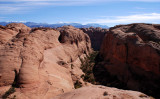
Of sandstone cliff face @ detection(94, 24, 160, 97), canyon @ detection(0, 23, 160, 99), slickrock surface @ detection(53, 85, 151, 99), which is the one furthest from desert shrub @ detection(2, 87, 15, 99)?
sandstone cliff face @ detection(94, 24, 160, 97)

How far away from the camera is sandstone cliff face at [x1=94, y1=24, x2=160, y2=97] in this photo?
68.9 feet

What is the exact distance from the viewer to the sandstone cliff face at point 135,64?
21.0 meters

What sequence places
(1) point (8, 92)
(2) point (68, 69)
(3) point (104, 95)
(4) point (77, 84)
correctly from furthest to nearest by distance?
(2) point (68, 69)
(4) point (77, 84)
(1) point (8, 92)
(3) point (104, 95)

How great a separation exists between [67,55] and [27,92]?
17815 mm

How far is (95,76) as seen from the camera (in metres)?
29.2

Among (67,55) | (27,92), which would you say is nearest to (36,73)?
(27,92)

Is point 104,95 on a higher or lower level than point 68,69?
higher

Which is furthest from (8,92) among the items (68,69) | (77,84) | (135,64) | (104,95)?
(135,64)

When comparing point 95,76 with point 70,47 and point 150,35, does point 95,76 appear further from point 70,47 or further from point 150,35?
point 150,35

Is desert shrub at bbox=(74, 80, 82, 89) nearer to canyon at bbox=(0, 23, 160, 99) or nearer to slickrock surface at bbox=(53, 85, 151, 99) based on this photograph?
Result: canyon at bbox=(0, 23, 160, 99)

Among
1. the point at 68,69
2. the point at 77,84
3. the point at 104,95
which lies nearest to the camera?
the point at 104,95

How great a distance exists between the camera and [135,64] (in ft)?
78.0

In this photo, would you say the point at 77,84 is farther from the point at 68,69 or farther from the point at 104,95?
the point at 104,95

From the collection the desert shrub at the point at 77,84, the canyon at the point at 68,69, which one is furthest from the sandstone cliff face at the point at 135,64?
the desert shrub at the point at 77,84
